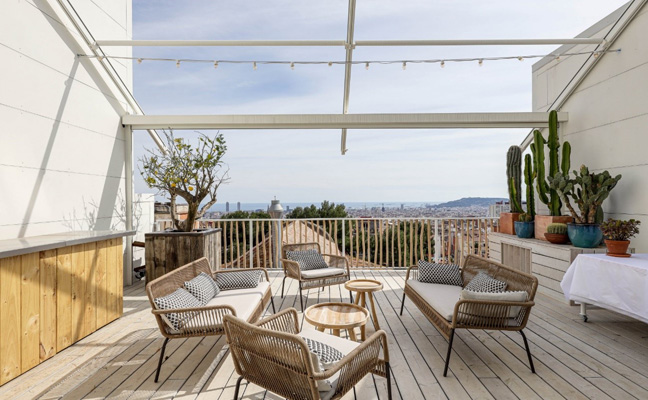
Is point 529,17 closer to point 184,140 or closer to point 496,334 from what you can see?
point 496,334

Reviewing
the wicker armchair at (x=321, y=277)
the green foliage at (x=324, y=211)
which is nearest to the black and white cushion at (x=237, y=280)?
the wicker armchair at (x=321, y=277)

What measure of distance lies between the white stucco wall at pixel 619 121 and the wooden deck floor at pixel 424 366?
1.54 metres

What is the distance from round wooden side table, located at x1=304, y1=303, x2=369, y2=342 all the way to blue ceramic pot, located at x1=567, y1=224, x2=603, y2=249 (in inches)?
118

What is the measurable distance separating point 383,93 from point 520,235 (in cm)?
444

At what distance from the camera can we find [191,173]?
501cm

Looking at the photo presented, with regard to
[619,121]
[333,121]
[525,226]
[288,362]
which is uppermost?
[333,121]

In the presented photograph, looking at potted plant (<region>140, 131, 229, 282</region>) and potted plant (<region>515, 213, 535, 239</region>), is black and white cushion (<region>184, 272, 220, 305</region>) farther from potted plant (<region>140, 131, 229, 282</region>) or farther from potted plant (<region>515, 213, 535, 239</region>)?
potted plant (<region>515, 213, 535, 239</region>)

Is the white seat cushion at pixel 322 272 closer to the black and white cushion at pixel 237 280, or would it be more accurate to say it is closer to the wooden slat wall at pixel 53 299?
the black and white cushion at pixel 237 280

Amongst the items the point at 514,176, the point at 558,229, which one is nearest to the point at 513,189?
the point at 514,176

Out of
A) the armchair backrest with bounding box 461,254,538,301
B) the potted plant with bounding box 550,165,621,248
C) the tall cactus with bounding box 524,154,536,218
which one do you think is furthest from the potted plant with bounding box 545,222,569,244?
the armchair backrest with bounding box 461,254,538,301

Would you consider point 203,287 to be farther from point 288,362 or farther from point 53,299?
point 288,362

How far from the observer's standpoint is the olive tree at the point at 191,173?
5016mm

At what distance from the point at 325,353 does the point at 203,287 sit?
1.70 metres

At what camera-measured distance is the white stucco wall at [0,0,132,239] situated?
3.40m
